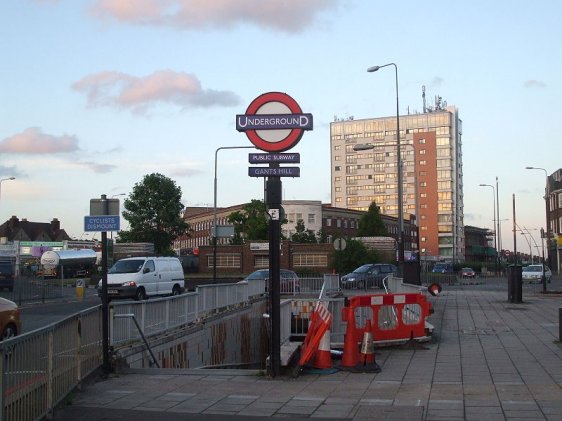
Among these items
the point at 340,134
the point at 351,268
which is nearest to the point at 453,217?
the point at 340,134

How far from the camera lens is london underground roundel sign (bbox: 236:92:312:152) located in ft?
38.7

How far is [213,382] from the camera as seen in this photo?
11148 millimetres

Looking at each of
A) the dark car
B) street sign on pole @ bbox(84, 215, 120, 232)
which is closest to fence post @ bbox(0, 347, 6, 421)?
street sign on pole @ bbox(84, 215, 120, 232)

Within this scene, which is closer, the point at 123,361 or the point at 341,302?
the point at 123,361

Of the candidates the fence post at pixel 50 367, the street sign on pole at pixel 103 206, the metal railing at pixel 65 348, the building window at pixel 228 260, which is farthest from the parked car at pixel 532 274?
the fence post at pixel 50 367

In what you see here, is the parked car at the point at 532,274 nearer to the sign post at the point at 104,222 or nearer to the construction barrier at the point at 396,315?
the construction barrier at the point at 396,315

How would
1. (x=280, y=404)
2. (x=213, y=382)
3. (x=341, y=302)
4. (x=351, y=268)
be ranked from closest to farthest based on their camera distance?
1. (x=280, y=404)
2. (x=213, y=382)
3. (x=341, y=302)
4. (x=351, y=268)

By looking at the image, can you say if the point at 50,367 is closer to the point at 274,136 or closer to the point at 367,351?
the point at 274,136

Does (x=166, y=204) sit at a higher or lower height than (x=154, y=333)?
higher

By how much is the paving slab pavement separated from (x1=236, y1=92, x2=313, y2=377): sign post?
1.46m

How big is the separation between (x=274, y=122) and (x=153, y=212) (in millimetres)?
83835

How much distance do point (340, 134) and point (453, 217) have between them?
2946 cm

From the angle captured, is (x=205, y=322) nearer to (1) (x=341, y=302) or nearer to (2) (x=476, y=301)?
(1) (x=341, y=302)

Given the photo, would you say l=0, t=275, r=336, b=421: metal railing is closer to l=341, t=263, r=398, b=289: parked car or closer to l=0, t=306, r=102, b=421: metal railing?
l=0, t=306, r=102, b=421: metal railing
